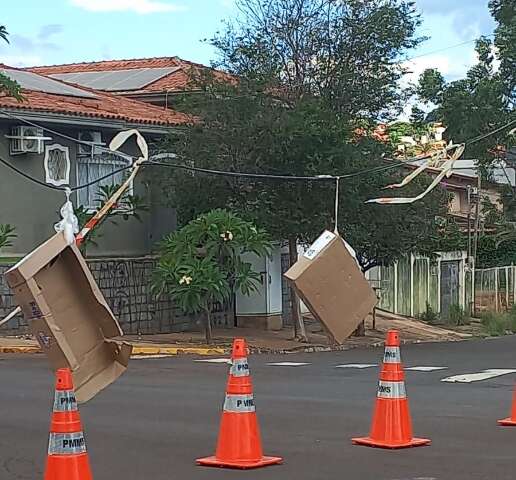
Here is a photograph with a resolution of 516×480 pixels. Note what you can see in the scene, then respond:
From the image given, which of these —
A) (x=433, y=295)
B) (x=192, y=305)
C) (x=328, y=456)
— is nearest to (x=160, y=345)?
(x=192, y=305)

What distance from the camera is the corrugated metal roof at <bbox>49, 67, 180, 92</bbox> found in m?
34.4

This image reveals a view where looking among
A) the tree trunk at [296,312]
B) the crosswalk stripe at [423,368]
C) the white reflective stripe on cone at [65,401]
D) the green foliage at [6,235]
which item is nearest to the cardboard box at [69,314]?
the white reflective stripe on cone at [65,401]

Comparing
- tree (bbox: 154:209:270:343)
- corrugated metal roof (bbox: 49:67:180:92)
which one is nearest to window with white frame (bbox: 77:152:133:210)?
tree (bbox: 154:209:270:343)

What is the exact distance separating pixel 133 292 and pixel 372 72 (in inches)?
294

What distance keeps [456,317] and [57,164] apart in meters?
15.5

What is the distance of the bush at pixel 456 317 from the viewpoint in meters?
36.0

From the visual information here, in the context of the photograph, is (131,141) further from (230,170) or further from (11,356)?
(11,356)

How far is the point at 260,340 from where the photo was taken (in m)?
25.5

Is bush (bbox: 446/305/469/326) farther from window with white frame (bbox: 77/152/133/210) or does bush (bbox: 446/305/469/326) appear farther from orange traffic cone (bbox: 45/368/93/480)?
orange traffic cone (bbox: 45/368/93/480)

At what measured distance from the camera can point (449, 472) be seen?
8547 millimetres

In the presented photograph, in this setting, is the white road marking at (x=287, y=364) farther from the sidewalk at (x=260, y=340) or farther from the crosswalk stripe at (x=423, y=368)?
the sidewalk at (x=260, y=340)

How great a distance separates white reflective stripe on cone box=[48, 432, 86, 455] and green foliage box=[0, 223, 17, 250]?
655 inches

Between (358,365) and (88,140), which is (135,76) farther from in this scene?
(358,365)

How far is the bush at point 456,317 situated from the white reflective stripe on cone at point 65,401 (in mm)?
30216
